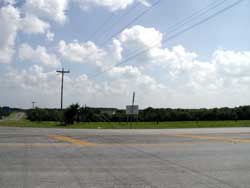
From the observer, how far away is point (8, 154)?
34.8 ft

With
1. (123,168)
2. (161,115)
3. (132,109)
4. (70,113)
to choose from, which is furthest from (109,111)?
(123,168)

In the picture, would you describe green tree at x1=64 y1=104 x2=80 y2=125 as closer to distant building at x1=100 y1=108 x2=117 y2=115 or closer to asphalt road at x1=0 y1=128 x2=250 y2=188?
distant building at x1=100 y1=108 x2=117 y2=115

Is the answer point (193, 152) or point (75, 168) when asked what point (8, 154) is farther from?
point (193, 152)

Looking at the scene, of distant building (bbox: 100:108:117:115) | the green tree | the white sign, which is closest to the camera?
the white sign

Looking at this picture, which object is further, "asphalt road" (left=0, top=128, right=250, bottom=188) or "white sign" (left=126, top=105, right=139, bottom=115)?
"white sign" (left=126, top=105, right=139, bottom=115)

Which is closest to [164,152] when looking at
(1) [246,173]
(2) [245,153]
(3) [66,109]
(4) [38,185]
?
(2) [245,153]

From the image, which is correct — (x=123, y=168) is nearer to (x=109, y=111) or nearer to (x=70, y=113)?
(x=70, y=113)

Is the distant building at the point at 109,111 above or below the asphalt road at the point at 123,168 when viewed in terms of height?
above

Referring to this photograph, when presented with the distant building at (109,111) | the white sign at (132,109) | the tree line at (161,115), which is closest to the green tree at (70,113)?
the white sign at (132,109)

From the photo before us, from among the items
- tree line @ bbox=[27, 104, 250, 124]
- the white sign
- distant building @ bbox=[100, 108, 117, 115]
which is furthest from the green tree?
distant building @ bbox=[100, 108, 117, 115]

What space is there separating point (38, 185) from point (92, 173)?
5.16ft

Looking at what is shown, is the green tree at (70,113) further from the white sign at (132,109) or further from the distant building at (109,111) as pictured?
the distant building at (109,111)

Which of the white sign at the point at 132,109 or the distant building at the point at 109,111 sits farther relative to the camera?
the distant building at the point at 109,111

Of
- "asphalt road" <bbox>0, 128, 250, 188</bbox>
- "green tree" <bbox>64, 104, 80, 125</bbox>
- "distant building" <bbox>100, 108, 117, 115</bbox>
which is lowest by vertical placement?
"asphalt road" <bbox>0, 128, 250, 188</bbox>
